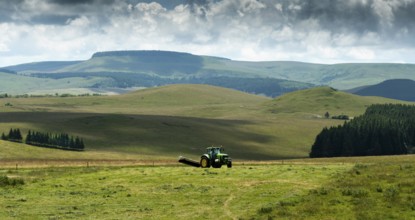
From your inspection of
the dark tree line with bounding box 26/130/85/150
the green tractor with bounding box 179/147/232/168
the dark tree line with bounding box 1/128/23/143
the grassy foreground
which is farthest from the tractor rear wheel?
the dark tree line with bounding box 1/128/23/143

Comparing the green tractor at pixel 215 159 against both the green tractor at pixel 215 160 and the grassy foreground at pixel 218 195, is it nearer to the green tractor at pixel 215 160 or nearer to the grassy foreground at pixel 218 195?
the green tractor at pixel 215 160

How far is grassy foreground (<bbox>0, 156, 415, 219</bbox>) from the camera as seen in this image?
38.6m

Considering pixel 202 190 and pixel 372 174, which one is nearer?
pixel 202 190

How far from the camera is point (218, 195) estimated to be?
46.5 m

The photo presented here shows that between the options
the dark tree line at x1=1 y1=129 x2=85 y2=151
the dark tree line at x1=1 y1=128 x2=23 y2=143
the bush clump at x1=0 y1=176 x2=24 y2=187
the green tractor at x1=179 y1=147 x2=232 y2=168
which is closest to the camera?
the bush clump at x1=0 y1=176 x2=24 y2=187

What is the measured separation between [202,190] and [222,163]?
19.4 meters

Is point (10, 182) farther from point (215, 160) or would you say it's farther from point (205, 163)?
point (215, 160)

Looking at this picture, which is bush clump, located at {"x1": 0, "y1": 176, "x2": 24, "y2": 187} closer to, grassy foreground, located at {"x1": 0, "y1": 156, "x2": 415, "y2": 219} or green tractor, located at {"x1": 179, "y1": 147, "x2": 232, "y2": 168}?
grassy foreground, located at {"x1": 0, "y1": 156, "x2": 415, "y2": 219}

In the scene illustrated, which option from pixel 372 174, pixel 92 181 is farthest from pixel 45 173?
pixel 372 174

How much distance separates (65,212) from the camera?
40.3m

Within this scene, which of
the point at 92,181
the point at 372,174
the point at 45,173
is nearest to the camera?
the point at 372,174

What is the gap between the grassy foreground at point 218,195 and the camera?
127ft

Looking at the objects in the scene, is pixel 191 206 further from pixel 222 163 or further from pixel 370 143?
pixel 370 143

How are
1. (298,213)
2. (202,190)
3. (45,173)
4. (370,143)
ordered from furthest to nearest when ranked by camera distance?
(370,143) < (45,173) < (202,190) < (298,213)
